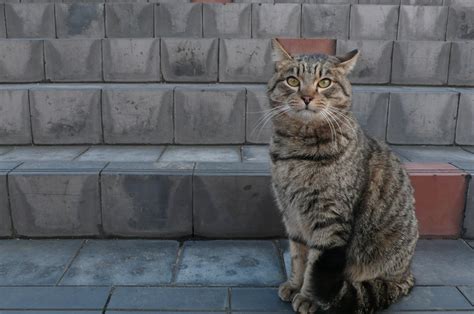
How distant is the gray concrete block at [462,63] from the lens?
4.34 m

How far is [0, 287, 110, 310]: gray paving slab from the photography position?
2.27 m

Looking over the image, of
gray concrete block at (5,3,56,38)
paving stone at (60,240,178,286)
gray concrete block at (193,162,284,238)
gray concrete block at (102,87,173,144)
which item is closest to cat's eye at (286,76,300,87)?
gray concrete block at (193,162,284,238)

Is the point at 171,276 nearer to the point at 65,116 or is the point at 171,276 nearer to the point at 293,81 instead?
the point at 293,81

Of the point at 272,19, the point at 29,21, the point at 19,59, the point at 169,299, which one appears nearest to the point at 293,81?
the point at 169,299

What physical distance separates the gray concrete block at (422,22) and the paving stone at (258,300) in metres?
3.97

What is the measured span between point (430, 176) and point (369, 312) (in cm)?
116

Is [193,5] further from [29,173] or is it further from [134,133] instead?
[29,173]

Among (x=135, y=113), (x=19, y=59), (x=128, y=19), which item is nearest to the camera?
(x=135, y=113)

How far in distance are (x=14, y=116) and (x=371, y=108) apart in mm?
3002

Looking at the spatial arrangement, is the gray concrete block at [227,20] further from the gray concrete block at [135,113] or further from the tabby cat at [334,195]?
the tabby cat at [334,195]

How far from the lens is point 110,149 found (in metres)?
3.71

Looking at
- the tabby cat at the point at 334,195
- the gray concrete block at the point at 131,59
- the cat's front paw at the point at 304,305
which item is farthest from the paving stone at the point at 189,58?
the cat's front paw at the point at 304,305

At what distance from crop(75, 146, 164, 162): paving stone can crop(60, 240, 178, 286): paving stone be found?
0.69 metres

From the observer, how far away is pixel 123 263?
8.91ft
